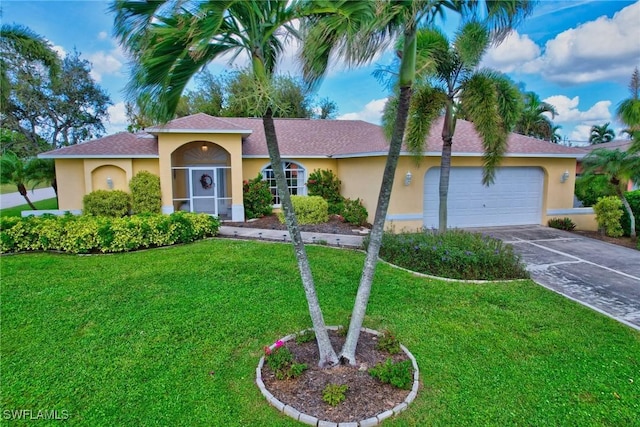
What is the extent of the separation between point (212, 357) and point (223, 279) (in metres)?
3.15

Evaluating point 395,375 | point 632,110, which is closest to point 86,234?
point 395,375

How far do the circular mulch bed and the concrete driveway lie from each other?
184 inches

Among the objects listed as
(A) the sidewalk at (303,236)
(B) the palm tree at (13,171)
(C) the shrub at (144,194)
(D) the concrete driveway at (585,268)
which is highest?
(B) the palm tree at (13,171)

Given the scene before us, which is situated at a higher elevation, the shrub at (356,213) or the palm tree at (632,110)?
the palm tree at (632,110)

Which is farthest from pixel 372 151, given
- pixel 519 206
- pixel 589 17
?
pixel 589 17

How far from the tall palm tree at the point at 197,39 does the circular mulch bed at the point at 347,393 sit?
2194 mm

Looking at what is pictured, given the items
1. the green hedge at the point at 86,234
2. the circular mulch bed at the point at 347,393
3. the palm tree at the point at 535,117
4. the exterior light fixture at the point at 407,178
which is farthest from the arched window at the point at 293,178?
the palm tree at the point at 535,117

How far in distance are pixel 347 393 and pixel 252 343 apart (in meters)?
1.88

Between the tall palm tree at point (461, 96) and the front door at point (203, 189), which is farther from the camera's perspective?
the front door at point (203, 189)

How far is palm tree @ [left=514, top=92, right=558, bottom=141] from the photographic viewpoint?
29281 mm

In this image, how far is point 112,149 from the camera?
50.2 ft

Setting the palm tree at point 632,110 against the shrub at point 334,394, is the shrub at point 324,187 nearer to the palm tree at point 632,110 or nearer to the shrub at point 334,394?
the palm tree at point 632,110

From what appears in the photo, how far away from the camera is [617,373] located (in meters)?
4.60

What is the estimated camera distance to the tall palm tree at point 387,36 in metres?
3.61
